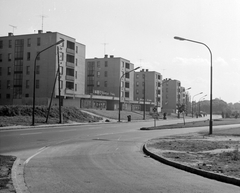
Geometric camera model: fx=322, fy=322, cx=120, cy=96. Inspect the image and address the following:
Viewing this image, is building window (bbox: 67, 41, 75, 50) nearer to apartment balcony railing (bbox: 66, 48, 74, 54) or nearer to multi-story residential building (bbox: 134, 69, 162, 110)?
apartment balcony railing (bbox: 66, 48, 74, 54)

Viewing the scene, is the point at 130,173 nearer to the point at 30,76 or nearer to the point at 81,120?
the point at 81,120

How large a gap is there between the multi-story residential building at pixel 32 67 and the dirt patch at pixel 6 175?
50.2 meters

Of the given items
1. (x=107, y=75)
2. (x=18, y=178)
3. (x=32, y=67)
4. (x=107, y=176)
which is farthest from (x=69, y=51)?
(x=18, y=178)

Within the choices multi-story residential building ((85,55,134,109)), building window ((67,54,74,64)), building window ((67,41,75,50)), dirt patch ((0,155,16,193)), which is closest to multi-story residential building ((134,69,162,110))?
multi-story residential building ((85,55,134,109))

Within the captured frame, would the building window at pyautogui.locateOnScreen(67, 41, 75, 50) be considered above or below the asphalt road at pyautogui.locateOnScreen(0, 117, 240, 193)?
above

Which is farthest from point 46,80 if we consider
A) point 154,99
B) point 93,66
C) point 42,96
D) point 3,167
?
point 154,99

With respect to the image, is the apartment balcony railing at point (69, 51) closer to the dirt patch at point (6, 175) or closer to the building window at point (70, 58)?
the building window at point (70, 58)

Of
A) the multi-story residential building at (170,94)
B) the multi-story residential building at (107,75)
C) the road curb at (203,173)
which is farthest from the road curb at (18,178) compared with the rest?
the multi-story residential building at (170,94)

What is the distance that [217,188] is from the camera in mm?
7273

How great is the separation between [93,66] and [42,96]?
1377 inches

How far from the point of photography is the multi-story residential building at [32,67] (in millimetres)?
61562

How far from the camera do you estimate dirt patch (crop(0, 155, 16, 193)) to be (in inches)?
259

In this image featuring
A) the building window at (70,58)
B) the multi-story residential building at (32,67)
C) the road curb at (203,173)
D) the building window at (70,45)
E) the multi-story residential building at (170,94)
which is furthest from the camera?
the multi-story residential building at (170,94)

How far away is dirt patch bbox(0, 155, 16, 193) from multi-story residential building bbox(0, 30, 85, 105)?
5023 centimetres
